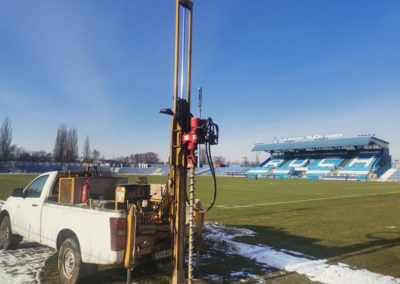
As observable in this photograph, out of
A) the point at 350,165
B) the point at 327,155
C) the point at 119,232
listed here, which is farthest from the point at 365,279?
the point at 327,155

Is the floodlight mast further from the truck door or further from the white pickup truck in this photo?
the truck door

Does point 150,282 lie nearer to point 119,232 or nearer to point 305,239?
point 119,232

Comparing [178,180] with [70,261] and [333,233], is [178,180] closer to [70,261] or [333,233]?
[70,261]

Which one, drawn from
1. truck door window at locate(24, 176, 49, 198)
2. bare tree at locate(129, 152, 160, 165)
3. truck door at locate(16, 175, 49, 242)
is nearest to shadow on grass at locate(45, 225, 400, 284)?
truck door at locate(16, 175, 49, 242)

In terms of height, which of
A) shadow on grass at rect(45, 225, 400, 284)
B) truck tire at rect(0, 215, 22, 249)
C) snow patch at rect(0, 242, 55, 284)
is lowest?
shadow on grass at rect(45, 225, 400, 284)

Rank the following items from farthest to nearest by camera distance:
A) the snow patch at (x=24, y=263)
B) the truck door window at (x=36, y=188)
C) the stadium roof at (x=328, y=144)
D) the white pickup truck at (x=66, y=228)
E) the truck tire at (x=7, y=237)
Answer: the stadium roof at (x=328, y=144) → the truck tire at (x=7, y=237) → the truck door window at (x=36, y=188) → the snow patch at (x=24, y=263) → the white pickup truck at (x=66, y=228)

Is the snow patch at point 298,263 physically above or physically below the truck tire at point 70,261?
below

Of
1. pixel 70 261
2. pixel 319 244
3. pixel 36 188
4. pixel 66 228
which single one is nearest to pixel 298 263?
pixel 319 244

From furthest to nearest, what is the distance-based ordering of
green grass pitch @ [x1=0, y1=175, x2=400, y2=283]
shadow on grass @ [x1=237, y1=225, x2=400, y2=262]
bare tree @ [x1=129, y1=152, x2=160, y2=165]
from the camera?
bare tree @ [x1=129, y1=152, x2=160, y2=165] < shadow on grass @ [x1=237, y1=225, x2=400, y2=262] < green grass pitch @ [x1=0, y1=175, x2=400, y2=283]

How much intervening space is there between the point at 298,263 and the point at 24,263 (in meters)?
5.50

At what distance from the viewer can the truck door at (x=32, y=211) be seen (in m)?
7.14

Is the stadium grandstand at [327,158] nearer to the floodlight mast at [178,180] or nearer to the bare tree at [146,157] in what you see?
the floodlight mast at [178,180]

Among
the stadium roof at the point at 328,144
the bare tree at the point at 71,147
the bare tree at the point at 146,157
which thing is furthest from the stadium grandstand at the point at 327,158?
the bare tree at the point at 146,157

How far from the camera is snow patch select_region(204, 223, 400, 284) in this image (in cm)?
639
